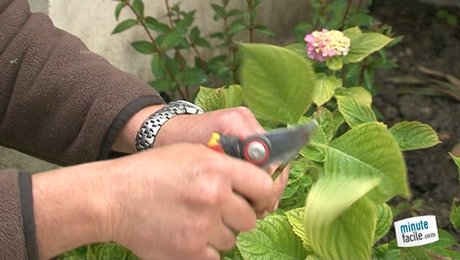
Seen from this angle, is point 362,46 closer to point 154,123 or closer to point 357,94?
point 357,94

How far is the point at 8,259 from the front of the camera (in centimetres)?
86

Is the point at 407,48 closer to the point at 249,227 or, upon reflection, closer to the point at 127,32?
the point at 127,32

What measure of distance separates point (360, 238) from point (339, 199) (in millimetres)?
110

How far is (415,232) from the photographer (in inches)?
44.3

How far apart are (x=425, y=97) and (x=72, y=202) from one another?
2003 millimetres

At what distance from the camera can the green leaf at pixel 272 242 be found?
107 centimetres

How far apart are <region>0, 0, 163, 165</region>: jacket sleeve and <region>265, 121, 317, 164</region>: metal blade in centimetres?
37

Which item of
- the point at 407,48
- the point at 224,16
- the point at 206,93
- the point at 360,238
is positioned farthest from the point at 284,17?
the point at 360,238

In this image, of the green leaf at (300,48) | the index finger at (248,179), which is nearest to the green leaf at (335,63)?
the green leaf at (300,48)

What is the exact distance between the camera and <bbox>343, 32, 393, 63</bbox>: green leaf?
174 centimetres

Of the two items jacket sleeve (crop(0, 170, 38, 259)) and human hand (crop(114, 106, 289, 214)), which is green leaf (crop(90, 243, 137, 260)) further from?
jacket sleeve (crop(0, 170, 38, 259))

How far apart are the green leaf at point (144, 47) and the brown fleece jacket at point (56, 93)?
2.55 ft

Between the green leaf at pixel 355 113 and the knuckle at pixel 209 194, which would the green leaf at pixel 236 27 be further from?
the knuckle at pixel 209 194

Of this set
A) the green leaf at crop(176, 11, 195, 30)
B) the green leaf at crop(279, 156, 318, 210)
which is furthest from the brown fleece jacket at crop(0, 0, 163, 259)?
the green leaf at crop(176, 11, 195, 30)
